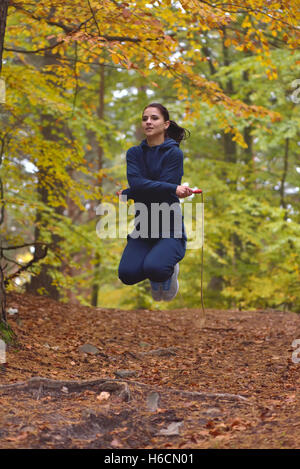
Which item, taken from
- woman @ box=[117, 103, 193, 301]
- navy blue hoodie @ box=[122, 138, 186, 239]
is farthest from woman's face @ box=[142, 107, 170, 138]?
navy blue hoodie @ box=[122, 138, 186, 239]

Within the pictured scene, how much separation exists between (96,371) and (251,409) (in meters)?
2.07

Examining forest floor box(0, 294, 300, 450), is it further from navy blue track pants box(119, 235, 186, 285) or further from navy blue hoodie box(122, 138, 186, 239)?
navy blue hoodie box(122, 138, 186, 239)

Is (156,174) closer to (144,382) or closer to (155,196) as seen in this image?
(155,196)

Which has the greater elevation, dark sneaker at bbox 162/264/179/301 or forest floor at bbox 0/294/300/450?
dark sneaker at bbox 162/264/179/301

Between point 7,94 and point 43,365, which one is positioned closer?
point 43,365

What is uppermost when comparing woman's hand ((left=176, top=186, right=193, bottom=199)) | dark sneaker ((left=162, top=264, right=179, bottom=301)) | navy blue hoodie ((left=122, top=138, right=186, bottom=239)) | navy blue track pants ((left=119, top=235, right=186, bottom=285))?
navy blue hoodie ((left=122, top=138, right=186, bottom=239))

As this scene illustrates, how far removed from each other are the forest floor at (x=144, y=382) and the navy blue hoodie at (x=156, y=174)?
1660 mm

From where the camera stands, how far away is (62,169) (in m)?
9.34

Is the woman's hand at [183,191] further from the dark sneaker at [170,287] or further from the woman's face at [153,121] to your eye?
the dark sneaker at [170,287]

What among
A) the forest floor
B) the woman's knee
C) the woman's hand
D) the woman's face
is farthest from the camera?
the woman's face

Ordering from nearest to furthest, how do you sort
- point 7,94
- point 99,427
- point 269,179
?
point 99,427, point 7,94, point 269,179

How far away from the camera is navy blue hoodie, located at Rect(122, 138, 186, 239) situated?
16.9 ft

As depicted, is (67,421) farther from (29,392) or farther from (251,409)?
(251,409)
